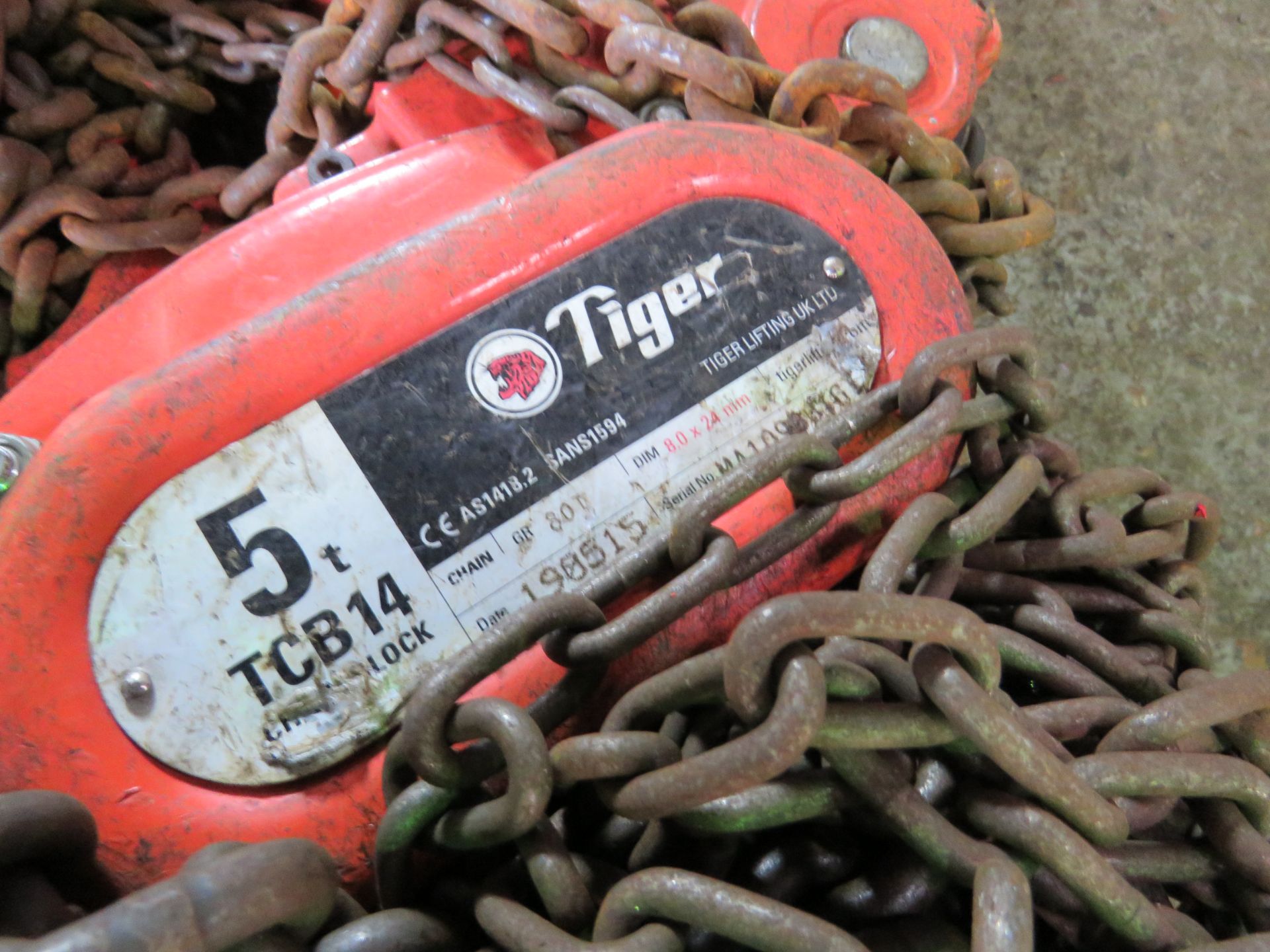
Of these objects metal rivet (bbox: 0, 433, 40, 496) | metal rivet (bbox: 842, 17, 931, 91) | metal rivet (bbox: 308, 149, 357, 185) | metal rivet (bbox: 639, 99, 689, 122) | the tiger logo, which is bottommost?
metal rivet (bbox: 0, 433, 40, 496)

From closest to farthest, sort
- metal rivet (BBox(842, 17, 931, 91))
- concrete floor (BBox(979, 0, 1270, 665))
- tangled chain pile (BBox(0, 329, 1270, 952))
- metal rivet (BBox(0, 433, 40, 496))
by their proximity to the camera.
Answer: tangled chain pile (BBox(0, 329, 1270, 952)), metal rivet (BBox(0, 433, 40, 496)), metal rivet (BBox(842, 17, 931, 91)), concrete floor (BBox(979, 0, 1270, 665))

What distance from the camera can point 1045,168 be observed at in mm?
1495

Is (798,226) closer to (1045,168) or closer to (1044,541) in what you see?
(1044,541)

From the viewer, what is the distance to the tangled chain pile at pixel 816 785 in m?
0.52

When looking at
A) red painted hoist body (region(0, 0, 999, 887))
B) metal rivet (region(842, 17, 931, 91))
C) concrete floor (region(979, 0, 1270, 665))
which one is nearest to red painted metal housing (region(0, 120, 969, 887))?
red painted hoist body (region(0, 0, 999, 887))

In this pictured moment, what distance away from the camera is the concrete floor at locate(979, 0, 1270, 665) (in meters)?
1.39

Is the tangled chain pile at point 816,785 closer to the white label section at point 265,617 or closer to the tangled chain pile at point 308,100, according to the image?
the white label section at point 265,617

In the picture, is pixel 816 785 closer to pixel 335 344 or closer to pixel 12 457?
pixel 335 344

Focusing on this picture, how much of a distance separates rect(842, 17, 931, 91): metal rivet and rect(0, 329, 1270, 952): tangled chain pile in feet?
1.46

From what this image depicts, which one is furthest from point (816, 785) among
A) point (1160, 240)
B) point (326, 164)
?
point (1160, 240)

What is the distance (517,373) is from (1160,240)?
3.90 feet

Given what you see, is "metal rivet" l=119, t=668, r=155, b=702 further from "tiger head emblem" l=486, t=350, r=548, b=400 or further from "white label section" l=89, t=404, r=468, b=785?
"tiger head emblem" l=486, t=350, r=548, b=400

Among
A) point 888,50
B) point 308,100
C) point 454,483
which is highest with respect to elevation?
point 888,50

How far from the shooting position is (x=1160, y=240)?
1446 mm
